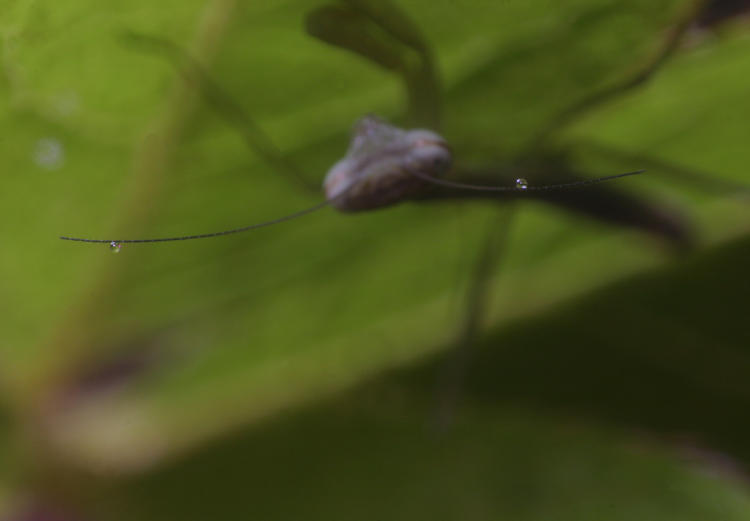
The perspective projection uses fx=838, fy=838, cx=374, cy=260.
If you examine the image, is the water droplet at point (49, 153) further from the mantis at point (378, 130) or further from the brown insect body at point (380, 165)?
the brown insect body at point (380, 165)

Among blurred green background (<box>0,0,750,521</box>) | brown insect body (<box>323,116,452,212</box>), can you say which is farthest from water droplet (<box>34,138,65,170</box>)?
brown insect body (<box>323,116,452,212</box>)

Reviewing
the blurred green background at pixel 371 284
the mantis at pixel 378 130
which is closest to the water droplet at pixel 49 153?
the blurred green background at pixel 371 284

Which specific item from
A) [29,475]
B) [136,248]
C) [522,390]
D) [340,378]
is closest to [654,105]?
[522,390]

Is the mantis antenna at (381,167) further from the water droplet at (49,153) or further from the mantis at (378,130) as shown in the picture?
the water droplet at (49,153)

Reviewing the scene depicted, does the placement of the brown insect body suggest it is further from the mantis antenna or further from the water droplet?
the water droplet

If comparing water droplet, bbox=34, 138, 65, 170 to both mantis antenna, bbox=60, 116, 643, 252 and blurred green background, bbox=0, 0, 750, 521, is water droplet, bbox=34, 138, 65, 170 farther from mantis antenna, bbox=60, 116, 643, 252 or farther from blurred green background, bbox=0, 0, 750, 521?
mantis antenna, bbox=60, 116, 643, 252

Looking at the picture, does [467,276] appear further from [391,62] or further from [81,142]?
[81,142]

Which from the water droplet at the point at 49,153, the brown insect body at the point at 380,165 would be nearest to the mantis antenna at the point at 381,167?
the brown insect body at the point at 380,165
